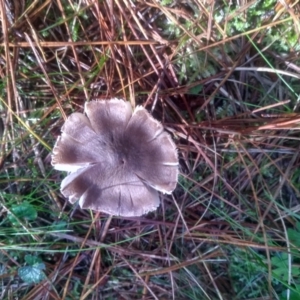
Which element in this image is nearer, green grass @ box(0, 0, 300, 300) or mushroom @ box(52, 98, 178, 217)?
mushroom @ box(52, 98, 178, 217)

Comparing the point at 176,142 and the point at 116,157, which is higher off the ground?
the point at 116,157

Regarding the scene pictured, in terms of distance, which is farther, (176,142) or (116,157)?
(176,142)

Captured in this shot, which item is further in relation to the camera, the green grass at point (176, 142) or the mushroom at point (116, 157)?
the green grass at point (176, 142)

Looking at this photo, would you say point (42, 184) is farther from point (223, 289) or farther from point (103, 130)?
point (223, 289)
